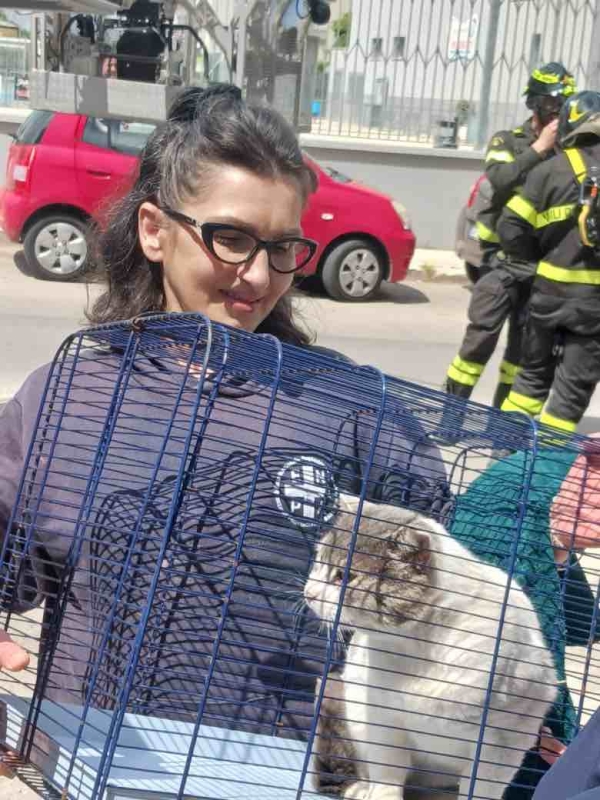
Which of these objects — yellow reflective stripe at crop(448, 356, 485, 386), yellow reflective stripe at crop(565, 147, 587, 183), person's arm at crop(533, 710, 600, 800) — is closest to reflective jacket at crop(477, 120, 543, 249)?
yellow reflective stripe at crop(565, 147, 587, 183)

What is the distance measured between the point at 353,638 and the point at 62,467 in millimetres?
701

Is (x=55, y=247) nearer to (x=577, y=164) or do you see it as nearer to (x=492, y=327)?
(x=492, y=327)

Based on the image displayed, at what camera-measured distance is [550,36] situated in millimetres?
12852

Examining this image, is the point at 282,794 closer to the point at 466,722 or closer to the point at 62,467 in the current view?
the point at 466,722

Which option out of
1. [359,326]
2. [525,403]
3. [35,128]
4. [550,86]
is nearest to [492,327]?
[525,403]

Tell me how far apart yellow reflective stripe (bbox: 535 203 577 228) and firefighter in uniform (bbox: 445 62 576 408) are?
0.31 metres

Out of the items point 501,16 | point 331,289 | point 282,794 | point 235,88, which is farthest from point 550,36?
point 282,794

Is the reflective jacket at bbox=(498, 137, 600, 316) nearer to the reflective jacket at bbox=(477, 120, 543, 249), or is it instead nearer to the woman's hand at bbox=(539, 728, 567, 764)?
the reflective jacket at bbox=(477, 120, 543, 249)

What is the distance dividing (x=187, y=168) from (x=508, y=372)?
4.49 m

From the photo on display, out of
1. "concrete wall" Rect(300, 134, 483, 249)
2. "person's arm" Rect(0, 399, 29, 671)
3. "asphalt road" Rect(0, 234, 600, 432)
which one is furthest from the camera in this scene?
"concrete wall" Rect(300, 134, 483, 249)

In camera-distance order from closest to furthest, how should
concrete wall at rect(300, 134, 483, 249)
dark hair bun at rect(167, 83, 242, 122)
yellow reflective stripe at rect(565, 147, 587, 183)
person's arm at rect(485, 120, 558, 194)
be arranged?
dark hair bun at rect(167, 83, 242, 122) < yellow reflective stripe at rect(565, 147, 587, 183) < person's arm at rect(485, 120, 558, 194) < concrete wall at rect(300, 134, 483, 249)

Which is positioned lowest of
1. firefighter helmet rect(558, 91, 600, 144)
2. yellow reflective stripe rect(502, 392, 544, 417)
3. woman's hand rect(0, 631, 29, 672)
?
yellow reflective stripe rect(502, 392, 544, 417)

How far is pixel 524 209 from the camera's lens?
18.4 feet

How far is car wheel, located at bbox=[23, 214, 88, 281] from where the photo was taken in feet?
33.9
